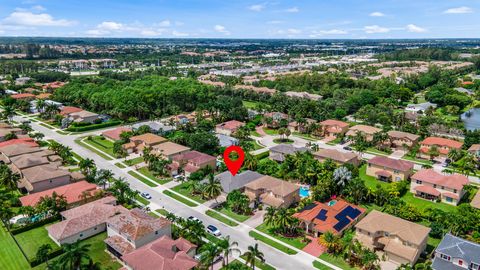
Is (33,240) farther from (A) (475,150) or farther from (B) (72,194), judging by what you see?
(A) (475,150)

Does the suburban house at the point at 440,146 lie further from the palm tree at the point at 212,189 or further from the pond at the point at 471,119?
the palm tree at the point at 212,189

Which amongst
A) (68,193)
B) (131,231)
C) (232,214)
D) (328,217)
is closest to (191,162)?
(232,214)

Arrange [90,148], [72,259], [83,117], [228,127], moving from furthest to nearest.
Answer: [83,117]
[228,127]
[90,148]
[72,259]

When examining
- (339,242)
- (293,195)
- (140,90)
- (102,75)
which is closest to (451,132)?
(293,195)

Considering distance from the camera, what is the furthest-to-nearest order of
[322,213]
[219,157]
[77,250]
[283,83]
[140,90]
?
[283,83] → [140,90] → [219,157] → [322,213] → [77,250]

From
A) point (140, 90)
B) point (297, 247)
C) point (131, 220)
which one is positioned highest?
point (140, 90)

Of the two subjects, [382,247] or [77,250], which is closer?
[77,250]

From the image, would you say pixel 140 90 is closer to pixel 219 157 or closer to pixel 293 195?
pixel 219 157
